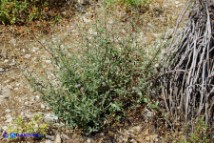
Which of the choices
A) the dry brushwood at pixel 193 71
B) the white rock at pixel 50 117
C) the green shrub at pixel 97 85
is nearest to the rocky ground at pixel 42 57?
the white rock at pixel 50 117

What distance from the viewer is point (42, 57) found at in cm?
540

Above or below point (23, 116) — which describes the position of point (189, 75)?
above

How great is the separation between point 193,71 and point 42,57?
6.57 ft

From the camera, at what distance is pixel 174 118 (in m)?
4.53

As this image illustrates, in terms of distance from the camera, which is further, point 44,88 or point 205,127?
point 44,88

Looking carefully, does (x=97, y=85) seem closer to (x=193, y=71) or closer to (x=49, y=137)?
(x=49, y=137)

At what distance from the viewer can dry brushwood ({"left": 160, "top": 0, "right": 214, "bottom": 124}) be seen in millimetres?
4293

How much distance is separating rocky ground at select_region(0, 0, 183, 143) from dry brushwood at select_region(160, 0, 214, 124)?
0.39m

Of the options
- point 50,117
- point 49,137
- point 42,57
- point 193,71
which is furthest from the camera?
point 42,57

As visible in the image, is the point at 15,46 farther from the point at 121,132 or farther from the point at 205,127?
the point at 205,127

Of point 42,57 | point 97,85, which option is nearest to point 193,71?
point 97,85

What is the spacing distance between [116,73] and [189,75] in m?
0.82

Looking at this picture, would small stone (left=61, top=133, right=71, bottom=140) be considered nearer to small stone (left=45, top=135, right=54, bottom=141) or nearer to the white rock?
small stone (left=45, top=135, right=54, bottom=141)

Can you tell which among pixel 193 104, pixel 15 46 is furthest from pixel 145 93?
pixel 15 46
